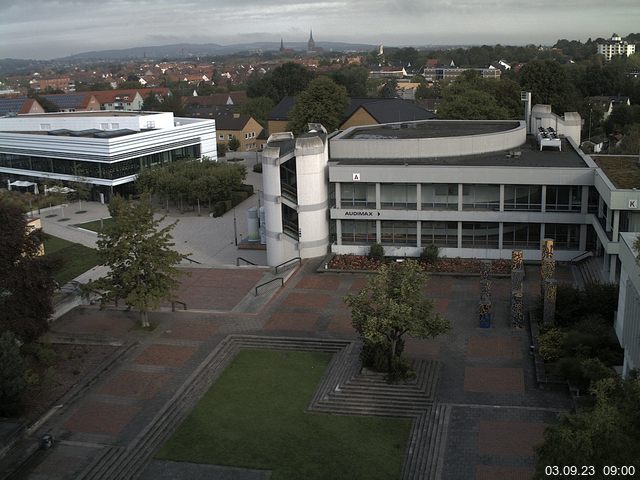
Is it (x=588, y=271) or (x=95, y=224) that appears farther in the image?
(x=95, y=224)

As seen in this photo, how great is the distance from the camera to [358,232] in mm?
39781

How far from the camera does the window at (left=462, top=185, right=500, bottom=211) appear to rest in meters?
37.4

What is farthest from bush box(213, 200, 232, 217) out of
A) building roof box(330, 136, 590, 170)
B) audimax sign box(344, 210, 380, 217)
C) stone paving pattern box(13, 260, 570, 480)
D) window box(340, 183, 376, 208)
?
audimax sign box(344, 210, 380, 217)

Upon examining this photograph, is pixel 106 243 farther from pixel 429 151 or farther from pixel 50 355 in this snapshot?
pixel 429 151

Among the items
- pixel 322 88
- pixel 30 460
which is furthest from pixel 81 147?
pixel 30 460

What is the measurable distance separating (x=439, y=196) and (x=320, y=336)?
12.8 m

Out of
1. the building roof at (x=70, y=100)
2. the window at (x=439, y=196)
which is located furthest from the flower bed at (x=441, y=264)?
the building roof at (x=70, y=100)

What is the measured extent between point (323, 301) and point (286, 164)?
9170 mm

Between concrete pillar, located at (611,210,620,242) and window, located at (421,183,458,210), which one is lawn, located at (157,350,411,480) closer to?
concrete pillar, located at (611,210,620,242)

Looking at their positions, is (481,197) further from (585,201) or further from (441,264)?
(585,201)

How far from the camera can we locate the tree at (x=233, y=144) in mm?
90250

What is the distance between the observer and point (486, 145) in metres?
42.1

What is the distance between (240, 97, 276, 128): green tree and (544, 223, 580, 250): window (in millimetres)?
67127

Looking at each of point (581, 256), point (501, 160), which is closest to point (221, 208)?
point (501, 160)
